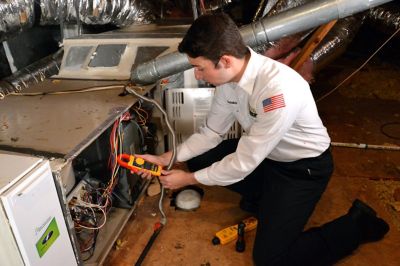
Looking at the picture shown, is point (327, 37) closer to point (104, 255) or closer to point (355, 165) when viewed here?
point (355, 165)

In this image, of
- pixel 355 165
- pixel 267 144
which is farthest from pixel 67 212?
pixel 355 165

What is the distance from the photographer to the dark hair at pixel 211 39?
1010 millimetres

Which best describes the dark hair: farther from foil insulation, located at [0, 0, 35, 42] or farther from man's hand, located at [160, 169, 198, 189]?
foil insulation, located at [0, 0, 35, 42]

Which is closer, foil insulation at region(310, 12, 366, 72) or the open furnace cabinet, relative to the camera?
the open furnace cabinet

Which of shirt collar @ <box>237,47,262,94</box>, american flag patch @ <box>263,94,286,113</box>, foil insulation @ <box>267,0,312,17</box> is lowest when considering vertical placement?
american flag patch @ <box>263,94,286,113</box>

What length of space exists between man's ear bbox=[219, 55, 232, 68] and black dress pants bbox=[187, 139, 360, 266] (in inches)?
19.7

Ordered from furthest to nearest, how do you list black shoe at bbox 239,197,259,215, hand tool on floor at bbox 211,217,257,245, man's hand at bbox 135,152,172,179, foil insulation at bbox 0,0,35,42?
foil insulation at bbox 0,0,35,42 < black shoe at bbox 239,197,259,215 < hand tool on floor at bbox 211,217,257,245 < man's hand at bbox 135,152,172,179

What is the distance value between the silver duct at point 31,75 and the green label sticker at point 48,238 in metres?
1.33

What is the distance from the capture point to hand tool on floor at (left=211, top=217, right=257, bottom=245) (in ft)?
4.94

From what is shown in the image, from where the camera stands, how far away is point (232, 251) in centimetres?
147

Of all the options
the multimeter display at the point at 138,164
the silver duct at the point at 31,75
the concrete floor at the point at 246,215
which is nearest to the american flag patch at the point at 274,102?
the multimeter display at the point at 138,164

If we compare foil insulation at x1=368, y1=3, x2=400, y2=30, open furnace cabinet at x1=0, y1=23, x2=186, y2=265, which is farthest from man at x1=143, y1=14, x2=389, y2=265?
foil insulation at x1=368, y1=3, x2=400, y2=30

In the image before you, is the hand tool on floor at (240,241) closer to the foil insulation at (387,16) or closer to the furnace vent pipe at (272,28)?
the furnace vent pipe at (272,28)

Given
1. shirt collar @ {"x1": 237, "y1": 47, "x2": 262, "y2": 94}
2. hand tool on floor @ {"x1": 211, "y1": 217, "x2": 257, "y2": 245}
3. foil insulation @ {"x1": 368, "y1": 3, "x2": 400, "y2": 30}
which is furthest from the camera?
foil insulation @ {"x1": 368, "y1": 3, "x2": 400, "y2": 30}
